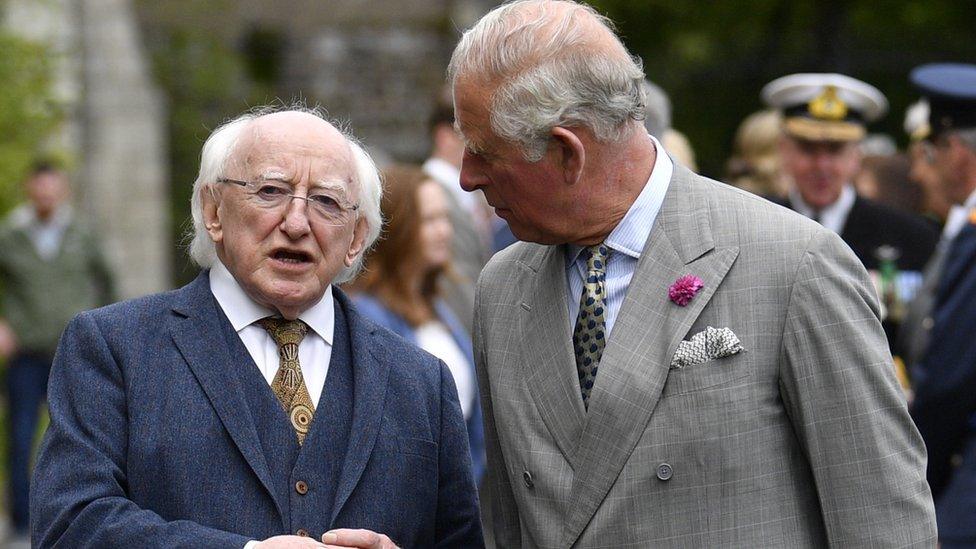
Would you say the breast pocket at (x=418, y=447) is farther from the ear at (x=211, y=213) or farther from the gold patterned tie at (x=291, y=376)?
the ear at (x=211, y=213)

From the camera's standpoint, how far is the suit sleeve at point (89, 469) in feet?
10.9

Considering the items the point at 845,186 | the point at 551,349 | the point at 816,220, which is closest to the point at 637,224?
the point at 551,349

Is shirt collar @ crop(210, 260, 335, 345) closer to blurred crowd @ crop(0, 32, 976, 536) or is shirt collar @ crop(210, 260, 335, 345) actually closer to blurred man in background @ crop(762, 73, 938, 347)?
blurred crowd @ crop(0, 32, 976, 536)

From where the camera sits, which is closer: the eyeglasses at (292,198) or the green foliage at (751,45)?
the eyeglasses at (292,198)

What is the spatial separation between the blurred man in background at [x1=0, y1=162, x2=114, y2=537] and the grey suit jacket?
24.7 feet

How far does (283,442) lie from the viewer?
3.51m

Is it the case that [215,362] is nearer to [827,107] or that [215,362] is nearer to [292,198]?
[292,198]

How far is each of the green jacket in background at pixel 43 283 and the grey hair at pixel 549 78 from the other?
7.68 m

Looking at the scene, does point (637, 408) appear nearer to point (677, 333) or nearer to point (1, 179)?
point (677, 333)

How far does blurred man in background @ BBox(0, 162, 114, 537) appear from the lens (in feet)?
34.2

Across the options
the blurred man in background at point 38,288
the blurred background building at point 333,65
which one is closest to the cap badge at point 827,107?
the blurred man in background at point 38,288

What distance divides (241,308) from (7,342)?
7.33 meters

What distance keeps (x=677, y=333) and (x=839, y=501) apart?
0.47 metres

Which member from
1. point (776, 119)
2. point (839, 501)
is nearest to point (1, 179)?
point (776, 119)
